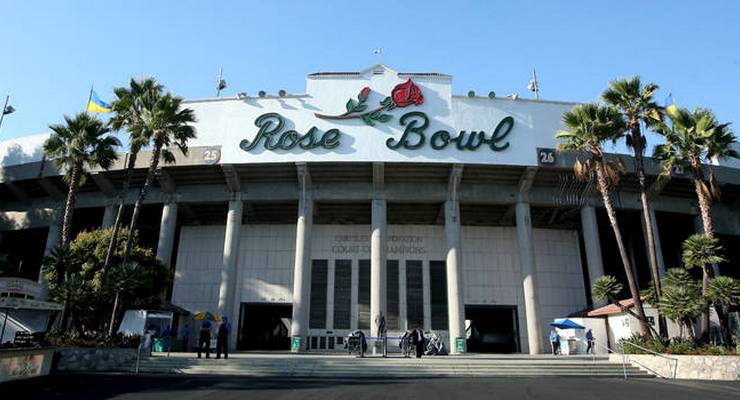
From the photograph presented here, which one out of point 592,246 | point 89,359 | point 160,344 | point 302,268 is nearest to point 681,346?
point 592,246

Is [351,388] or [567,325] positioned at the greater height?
[567,325]

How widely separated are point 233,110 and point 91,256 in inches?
524

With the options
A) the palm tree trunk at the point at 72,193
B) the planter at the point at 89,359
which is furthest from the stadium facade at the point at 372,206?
the planter at the point at 89,359

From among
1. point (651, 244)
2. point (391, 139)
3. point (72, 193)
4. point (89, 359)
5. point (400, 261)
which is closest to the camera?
point (89, 359)

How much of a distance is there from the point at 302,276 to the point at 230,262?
17.0 feet

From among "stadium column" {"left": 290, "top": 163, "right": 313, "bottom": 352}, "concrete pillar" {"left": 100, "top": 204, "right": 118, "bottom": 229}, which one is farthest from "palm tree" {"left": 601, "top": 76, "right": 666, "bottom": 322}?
"concrete pillar" {"left": 100, "top": 204, "right": 118, "bottom": 229}

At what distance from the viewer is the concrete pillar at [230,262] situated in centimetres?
2933

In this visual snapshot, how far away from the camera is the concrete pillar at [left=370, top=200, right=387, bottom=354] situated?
28172 mm

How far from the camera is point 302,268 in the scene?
1165 inches

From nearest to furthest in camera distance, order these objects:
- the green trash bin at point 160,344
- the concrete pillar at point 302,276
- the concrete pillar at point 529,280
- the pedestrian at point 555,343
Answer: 1. the green trash bin at point 160,344
2. the pedestrian at point 555,343
3. the concrete pillar at point 302,276
4. the concrete pillar at point 529,280

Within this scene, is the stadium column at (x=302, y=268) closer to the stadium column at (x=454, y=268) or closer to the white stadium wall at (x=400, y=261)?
the white stadium wall at (x=400, y=261)

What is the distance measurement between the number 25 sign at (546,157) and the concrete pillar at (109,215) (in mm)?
31412

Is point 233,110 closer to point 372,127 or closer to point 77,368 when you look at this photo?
point 372,127

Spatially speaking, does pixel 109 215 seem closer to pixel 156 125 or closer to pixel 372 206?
pixel 156 125
